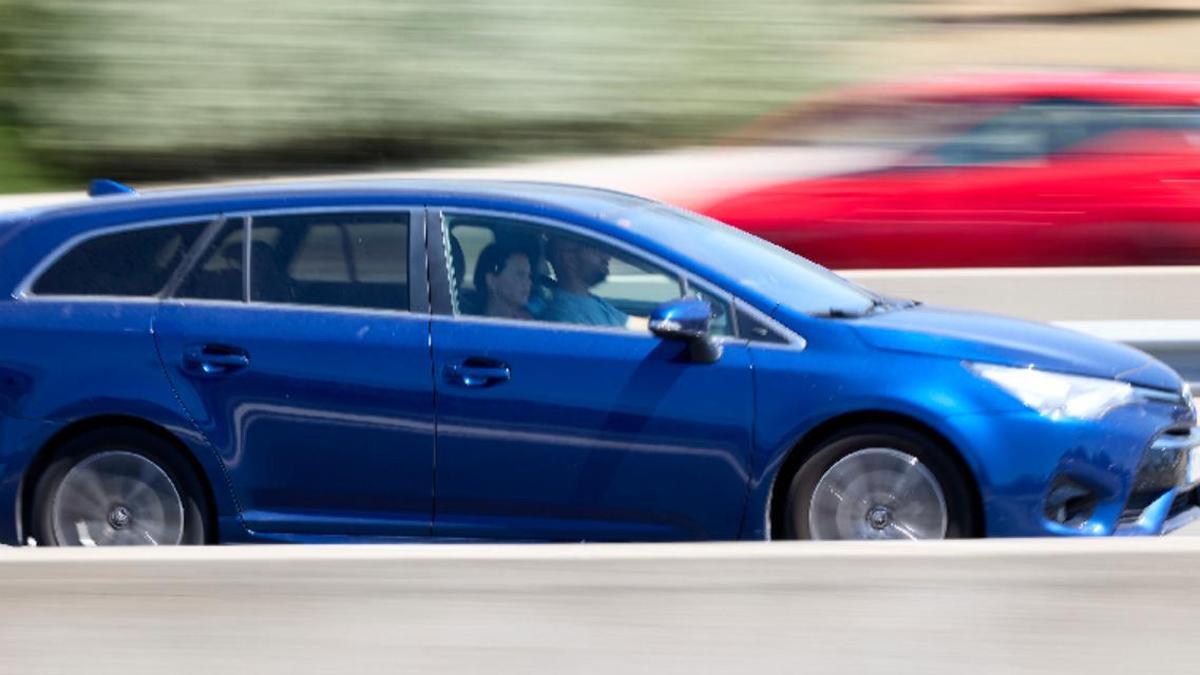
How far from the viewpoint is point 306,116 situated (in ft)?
57.4

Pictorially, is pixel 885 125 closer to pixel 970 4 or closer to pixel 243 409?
pixel 243 409

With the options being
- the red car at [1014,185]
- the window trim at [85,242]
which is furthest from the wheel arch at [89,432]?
the red car at [1014,185]

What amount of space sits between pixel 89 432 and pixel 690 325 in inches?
75.4

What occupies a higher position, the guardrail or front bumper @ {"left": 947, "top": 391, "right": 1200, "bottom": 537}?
the guardrail

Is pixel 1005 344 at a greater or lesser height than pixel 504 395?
greater

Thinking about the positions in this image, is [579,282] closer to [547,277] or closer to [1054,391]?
[547,277]

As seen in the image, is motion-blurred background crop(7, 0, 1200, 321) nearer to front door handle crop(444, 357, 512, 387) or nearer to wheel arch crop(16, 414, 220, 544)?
front door handle crop(444, 357, 512, 387)

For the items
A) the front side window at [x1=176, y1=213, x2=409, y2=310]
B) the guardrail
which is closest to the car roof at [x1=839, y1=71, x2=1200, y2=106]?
the guardrail

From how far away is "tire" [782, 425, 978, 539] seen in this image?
6371 mm

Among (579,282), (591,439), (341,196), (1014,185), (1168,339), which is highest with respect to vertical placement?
(1014,185)

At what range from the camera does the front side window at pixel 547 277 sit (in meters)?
6.62

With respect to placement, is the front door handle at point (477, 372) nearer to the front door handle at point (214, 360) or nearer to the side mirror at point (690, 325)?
the side mirror at point (690, 325)

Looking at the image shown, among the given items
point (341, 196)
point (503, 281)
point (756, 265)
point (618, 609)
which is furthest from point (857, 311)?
point (618, 609)

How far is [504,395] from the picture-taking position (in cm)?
648
